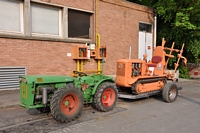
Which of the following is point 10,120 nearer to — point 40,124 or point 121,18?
point 40,124

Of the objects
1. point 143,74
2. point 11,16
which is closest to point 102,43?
point 143,74

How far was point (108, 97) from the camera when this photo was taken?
652 centimetres

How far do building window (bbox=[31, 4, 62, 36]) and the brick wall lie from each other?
1.76ft

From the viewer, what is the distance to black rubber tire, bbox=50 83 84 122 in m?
4.99

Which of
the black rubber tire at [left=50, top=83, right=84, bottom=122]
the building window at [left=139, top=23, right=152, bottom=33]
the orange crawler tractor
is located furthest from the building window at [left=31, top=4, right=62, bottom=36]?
the building window at [left=139, top=23, right=152, bottom=33]

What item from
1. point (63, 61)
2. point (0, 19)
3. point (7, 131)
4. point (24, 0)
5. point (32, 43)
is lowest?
point (7, 131)

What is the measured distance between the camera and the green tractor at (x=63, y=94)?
502 centimetres

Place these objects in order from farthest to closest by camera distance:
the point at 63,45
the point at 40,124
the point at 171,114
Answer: the point at 63,45, the point at 171,114, the point at 40,124

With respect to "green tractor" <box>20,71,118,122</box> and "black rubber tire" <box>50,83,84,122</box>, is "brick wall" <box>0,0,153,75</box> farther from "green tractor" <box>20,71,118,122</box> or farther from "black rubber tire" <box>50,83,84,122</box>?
"black rubber tire" <box>50,83,84,122</box>

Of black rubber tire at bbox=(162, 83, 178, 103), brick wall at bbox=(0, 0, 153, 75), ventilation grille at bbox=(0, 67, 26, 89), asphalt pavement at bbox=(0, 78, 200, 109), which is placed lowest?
asphalt pavement at bbox=(0, 78, 200, 109)

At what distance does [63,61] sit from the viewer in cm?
1088

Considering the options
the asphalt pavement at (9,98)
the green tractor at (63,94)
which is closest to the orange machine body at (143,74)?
the green tractor at (63,94)

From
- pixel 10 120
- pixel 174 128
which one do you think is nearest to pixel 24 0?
pixel 10 120

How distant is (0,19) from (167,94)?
7656 mm
